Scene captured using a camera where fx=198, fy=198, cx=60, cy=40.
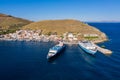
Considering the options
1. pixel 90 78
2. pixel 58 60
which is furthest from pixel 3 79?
pixel 58 60

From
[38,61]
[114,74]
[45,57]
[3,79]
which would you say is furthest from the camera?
[45,57]

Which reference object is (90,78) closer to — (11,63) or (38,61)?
(38,61)

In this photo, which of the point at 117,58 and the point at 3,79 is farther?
the point at 117,58

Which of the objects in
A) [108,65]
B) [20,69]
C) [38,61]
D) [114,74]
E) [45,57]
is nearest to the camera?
[114,74]

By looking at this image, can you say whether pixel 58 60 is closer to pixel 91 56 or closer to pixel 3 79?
pixel 91 56

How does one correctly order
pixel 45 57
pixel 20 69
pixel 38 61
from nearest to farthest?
1. pixel 20 69
2. pixel 38 61
3. pixel 45 57

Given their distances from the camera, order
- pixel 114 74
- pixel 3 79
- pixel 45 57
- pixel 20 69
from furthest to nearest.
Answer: pixel 45 57 < pixel 20 69 < pixel 114 74 < pixel 3 79

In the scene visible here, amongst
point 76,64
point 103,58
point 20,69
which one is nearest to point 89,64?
point 76,64

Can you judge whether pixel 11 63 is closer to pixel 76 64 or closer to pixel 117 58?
pixel 76 64

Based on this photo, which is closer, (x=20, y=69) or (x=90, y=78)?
(x=90, y=78)
